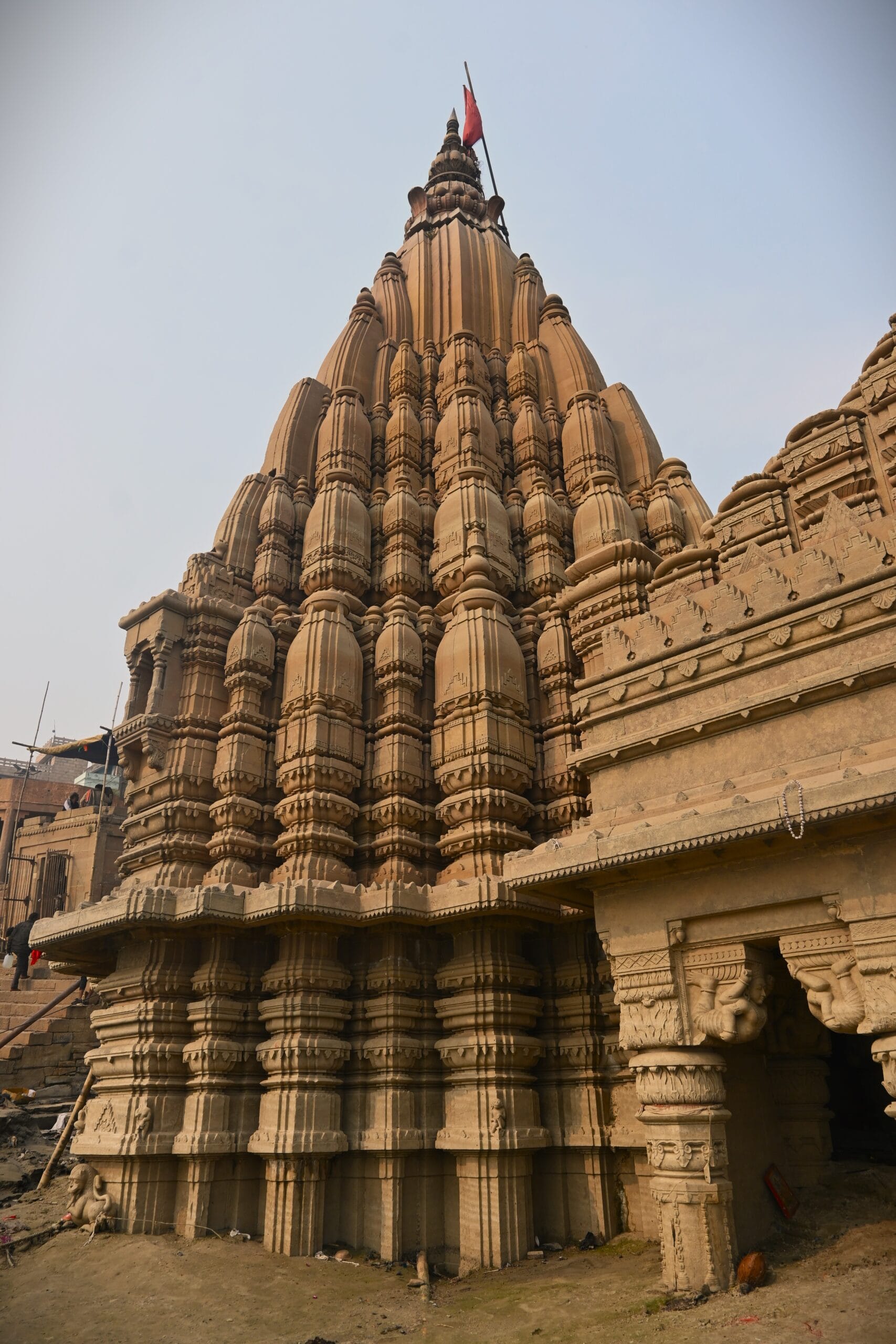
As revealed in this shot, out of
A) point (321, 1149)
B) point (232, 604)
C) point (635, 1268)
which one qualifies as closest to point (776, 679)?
point (635, 1268)

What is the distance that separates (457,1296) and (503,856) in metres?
4.90

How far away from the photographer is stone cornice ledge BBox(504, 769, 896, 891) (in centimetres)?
714

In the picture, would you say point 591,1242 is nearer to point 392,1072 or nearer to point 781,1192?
point 781,1192

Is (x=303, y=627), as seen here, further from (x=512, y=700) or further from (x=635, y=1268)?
(x=635, y=1268)

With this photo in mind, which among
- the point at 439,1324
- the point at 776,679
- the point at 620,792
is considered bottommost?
the point at 439,1324

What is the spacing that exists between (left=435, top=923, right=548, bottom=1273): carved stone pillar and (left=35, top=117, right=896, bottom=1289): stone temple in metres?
0.05

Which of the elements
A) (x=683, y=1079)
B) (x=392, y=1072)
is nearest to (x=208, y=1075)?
(x=392, y=1072)

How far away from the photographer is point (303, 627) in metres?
14.3

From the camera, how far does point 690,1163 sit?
798 centimetres

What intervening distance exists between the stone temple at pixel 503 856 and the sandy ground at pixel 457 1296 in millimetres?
520

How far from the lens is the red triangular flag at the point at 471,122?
2792 centimetres

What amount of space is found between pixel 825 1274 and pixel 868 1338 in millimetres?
1332

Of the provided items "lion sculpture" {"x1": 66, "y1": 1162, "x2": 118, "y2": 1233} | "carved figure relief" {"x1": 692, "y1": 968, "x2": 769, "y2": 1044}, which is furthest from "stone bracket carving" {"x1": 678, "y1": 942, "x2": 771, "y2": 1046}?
"lion sculpture" {"x1": 66, "y1": 1162, "x2": 118, "y2": 1233}

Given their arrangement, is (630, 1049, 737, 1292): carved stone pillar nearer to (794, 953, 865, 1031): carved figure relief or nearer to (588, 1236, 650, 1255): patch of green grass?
(794, 953, 865, 1031): carved figure relief
